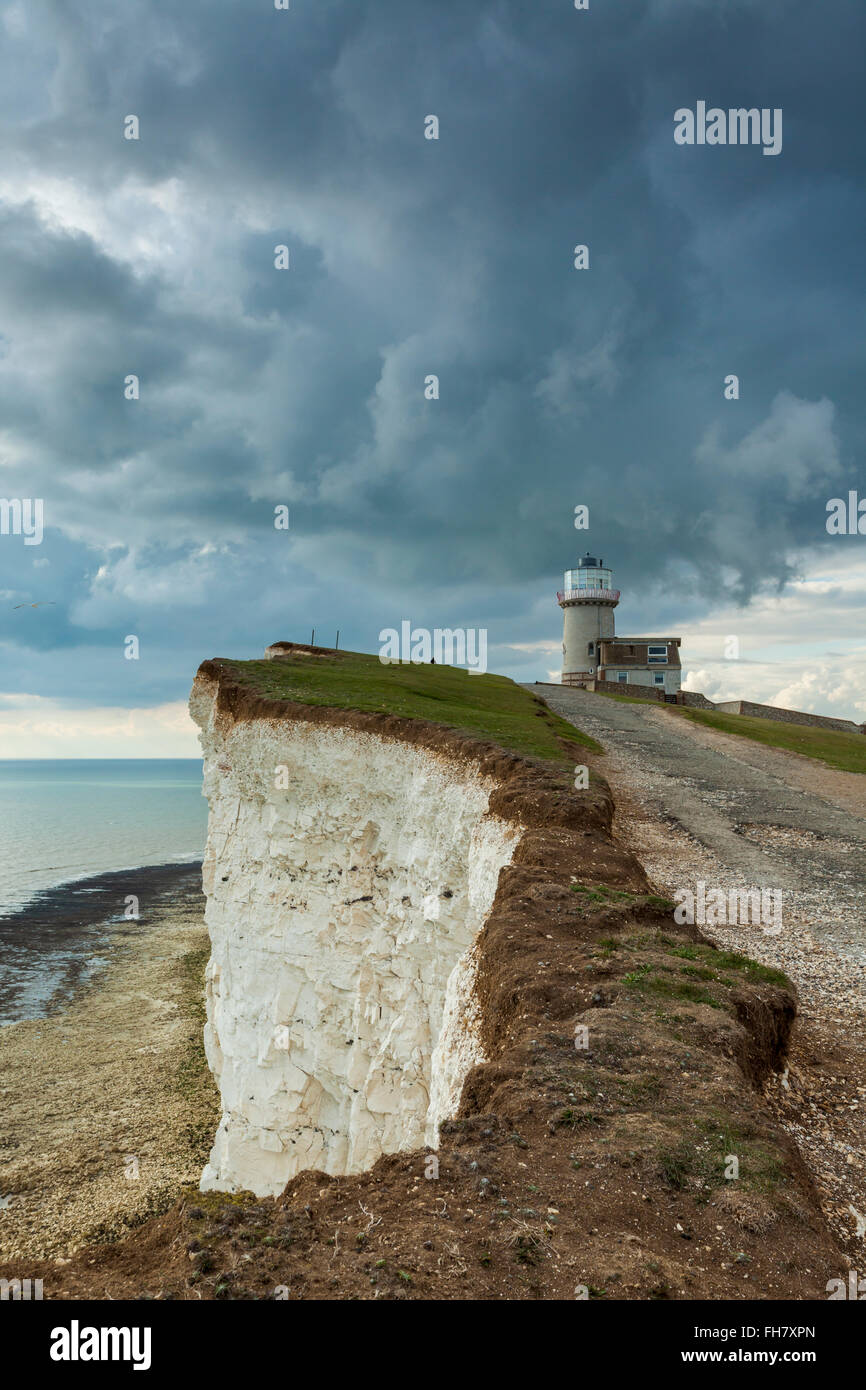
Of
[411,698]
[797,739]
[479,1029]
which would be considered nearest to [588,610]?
[797,739]

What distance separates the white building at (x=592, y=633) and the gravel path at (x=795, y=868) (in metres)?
33.6

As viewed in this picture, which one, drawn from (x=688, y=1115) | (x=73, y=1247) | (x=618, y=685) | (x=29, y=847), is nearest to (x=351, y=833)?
(x=73, y=1247)

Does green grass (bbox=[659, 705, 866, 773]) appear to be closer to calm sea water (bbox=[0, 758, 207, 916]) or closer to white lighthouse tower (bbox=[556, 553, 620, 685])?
white lighthouse tower (bbox=[556, 553, 620, 685])

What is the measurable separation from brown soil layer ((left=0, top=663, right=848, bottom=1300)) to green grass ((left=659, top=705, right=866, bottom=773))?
97.8 ft

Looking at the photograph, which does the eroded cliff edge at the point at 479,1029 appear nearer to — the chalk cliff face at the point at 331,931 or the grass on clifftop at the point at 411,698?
the chalk cliff face at the point at 331,931

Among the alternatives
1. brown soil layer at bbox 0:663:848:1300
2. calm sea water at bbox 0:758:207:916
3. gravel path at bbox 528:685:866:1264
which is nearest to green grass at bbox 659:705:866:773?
gravel path at bbox 528:685:866:1264

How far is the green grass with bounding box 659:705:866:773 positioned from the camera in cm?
3700

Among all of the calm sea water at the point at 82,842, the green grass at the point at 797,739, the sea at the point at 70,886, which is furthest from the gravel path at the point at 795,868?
the calm sea water at the point at 82,842

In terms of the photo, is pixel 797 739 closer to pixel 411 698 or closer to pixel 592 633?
pixel 411 698

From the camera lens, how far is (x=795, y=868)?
60.0 feet

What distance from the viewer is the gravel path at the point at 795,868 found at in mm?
8125

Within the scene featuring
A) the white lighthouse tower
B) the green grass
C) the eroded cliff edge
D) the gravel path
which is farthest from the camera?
the white lighthouse tower

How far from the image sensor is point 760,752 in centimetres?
3681
